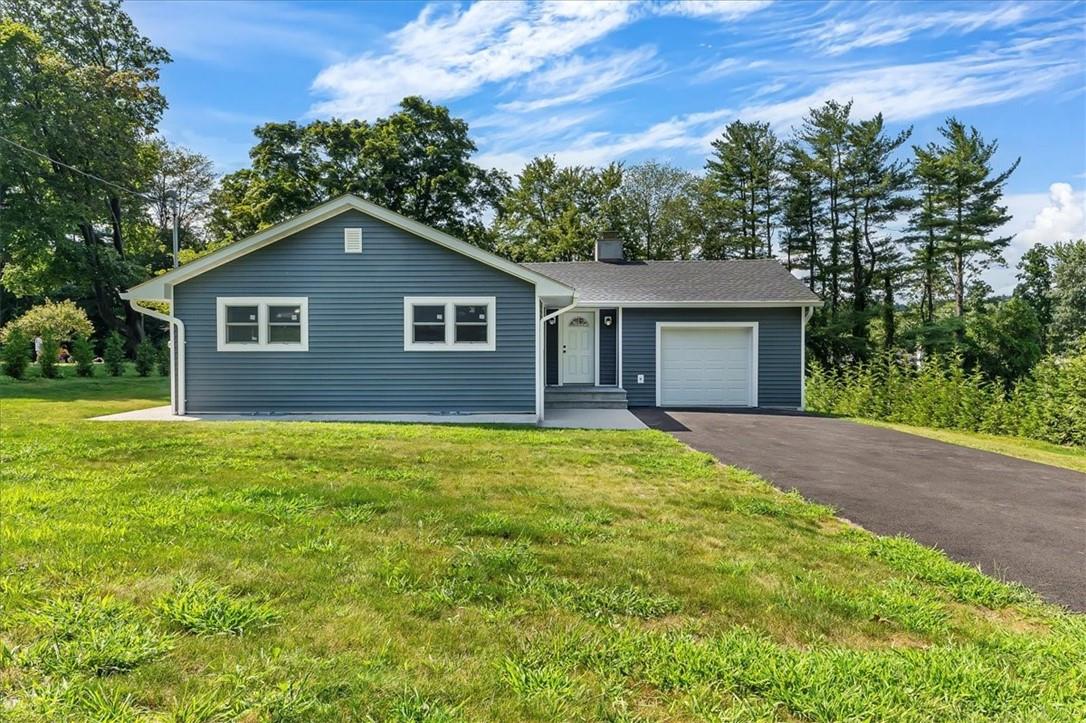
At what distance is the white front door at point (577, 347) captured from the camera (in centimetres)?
1395

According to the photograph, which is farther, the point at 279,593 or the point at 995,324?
the point at 995,324

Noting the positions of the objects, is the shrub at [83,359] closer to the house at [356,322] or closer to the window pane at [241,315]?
the house at [356,322]

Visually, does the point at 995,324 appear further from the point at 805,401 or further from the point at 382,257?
the point at 382,257

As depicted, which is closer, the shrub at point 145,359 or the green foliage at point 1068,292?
the shrub at point 145,359

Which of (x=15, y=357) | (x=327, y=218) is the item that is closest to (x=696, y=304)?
(x=327, y=218)

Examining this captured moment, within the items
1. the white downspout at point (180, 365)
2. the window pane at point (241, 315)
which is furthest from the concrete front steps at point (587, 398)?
the white downspout at point (180, 365)

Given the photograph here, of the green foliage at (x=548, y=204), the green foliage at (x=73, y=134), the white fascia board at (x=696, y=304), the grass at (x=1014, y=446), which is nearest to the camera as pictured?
the grass at (x=1014, y=446)

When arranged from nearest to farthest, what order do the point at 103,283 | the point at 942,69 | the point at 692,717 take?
the point at 692,717 → the point at 942,69 → the point at 103,283

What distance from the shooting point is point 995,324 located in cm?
2272

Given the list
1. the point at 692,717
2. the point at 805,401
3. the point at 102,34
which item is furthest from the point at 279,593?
the point at 102,34

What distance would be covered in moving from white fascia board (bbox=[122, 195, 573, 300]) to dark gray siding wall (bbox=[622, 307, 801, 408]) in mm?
3666

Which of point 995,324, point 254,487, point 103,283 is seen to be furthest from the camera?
point 103,283

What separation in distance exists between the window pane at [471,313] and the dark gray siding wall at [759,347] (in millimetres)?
4255

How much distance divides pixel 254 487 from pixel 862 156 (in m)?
28.4
